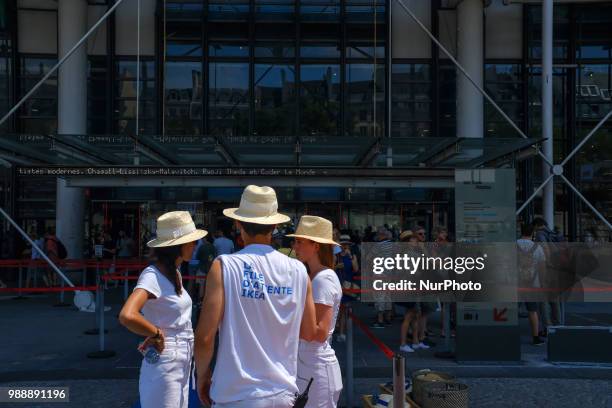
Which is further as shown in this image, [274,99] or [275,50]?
[275,50]

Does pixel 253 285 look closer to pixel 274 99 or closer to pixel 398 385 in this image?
pixel 398 385

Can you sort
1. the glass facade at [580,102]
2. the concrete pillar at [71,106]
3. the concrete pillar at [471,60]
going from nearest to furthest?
the concrete pillar at [71,106], the concrete pillar at [471,60], the glass facade at [580,102]

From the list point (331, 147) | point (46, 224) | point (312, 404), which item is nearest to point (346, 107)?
point (331, 147)

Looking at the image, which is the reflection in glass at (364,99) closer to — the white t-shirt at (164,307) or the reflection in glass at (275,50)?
the reflection in glass at (275,50)

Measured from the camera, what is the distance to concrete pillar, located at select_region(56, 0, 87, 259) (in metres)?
17.2

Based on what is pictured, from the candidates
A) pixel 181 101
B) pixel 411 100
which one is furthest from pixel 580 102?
pixel 181 101

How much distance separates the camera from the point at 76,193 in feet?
56.7

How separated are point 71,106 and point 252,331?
16.7 metres

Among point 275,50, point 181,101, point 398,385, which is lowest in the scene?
point 398,385

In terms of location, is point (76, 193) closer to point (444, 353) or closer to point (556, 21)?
point (444, 353)

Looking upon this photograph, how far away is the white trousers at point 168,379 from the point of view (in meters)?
3.39

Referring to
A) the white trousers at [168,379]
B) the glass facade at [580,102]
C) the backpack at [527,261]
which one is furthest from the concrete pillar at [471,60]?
the white trousers at [168,379]

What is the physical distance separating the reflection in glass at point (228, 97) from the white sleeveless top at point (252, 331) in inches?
635

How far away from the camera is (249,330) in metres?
2.62
